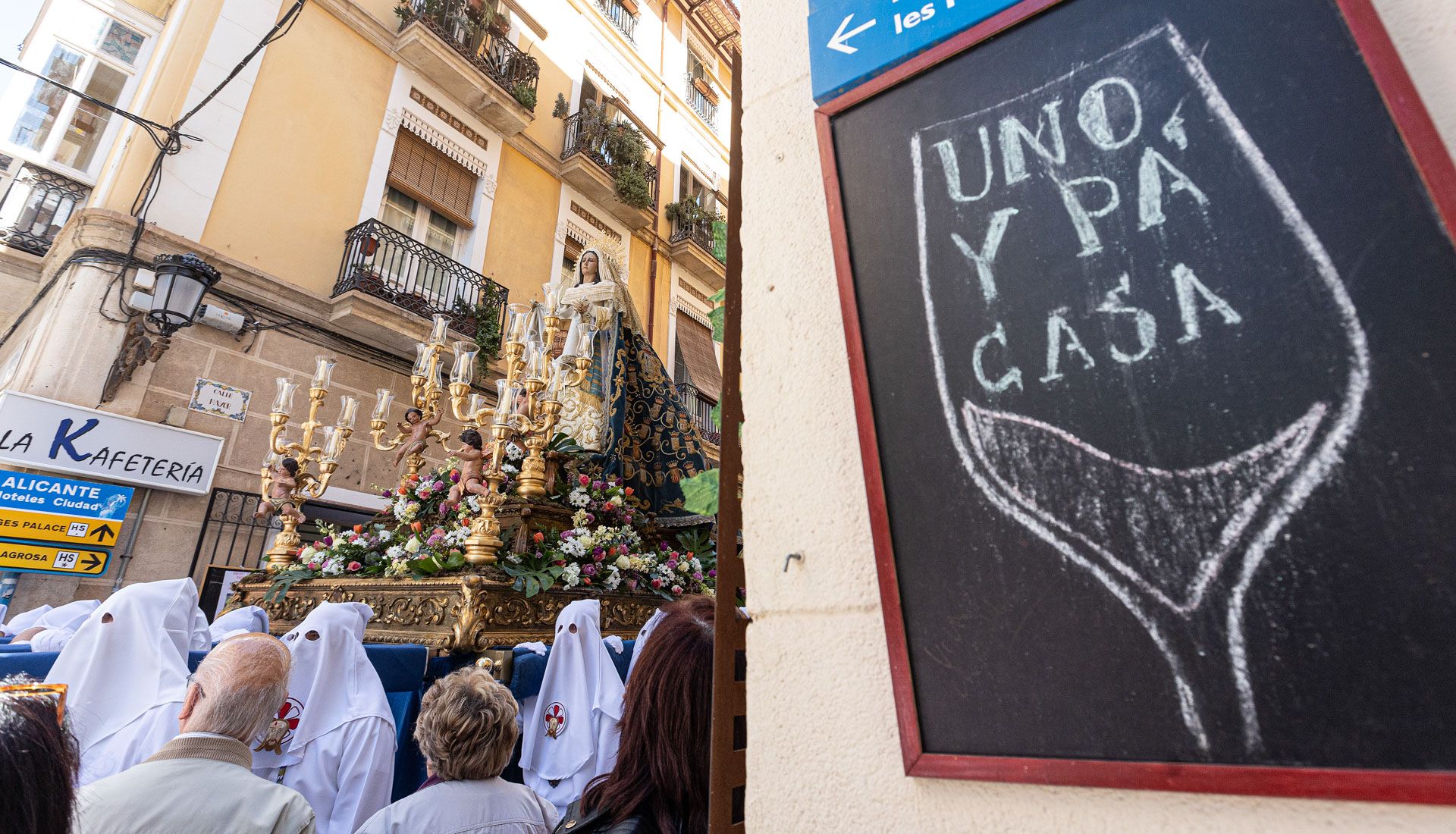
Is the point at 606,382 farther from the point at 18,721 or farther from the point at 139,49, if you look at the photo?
the point at 139,49

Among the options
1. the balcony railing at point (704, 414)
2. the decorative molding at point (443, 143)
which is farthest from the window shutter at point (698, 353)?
the decorative molding at point (443, 143)

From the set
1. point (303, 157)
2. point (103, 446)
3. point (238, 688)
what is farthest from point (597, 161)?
point (238, 688)

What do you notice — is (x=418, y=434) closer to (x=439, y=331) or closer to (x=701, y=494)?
(x=439, y=331)

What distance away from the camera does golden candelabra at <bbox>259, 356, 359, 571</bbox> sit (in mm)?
4203

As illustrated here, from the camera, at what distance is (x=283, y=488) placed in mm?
4238

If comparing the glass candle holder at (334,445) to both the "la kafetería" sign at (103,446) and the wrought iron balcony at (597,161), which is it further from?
the wrought iron balcony at (597,161)

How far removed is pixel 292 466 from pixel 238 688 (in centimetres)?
291

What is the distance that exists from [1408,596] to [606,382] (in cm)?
415

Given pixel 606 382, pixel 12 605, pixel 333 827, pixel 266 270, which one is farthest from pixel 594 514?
pixel 266 270

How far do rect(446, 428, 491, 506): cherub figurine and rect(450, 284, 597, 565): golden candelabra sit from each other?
56 mm

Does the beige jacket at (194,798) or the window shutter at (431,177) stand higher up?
the window shutter at (431,177)

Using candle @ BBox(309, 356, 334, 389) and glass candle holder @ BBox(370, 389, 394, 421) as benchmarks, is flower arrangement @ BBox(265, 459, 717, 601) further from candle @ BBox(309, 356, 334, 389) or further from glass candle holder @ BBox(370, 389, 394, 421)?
candle @ BBox(309, 356, 334, 389)

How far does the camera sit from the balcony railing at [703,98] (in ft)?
51.0

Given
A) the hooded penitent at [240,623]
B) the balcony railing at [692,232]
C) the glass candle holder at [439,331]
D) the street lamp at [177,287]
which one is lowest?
the hooded penitent at [240,623]
